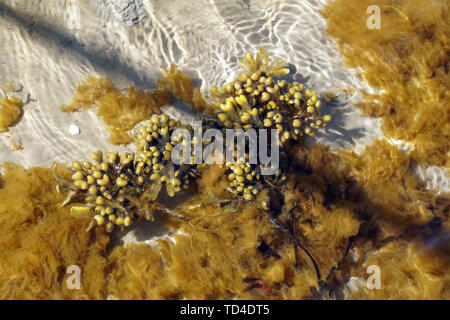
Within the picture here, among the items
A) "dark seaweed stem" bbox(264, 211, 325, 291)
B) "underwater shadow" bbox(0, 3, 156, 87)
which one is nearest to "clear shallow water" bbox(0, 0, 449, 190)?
"underwater shadow" bbox(0, 3, 156, 87)

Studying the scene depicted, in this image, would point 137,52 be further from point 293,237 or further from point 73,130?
point 293,237

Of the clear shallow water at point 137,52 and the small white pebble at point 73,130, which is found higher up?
the clear shallow water at point 137,52

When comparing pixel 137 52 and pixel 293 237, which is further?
pixel 137 52

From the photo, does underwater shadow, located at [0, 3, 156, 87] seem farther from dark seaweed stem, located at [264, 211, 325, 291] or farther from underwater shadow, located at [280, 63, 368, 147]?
dark seaweed stem, located at [264, 211, 325, 291]

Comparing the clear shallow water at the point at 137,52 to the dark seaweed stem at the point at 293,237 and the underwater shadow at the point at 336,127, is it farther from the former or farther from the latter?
the dark seaweed stem at the point at 293,237

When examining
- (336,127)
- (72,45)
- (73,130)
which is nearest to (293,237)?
(336,127)

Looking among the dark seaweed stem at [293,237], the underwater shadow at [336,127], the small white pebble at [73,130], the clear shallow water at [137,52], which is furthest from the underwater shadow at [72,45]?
the dark seaweed stem at [293,237]
